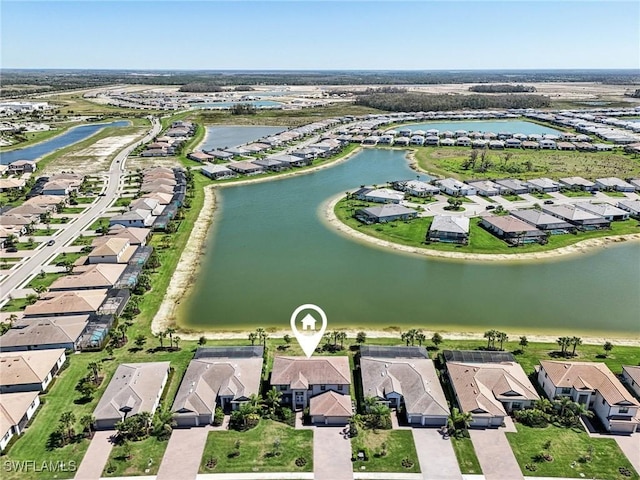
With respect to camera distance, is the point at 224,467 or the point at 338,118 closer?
the point at 224,467

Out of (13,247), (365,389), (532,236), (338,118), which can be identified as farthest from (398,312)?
(338,118)

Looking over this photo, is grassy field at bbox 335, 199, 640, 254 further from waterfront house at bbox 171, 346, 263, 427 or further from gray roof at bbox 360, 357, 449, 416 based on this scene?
waterfront house at bbox 171, 346, 263, 427

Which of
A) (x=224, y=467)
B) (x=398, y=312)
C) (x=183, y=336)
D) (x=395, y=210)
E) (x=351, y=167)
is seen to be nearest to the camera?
(x=224, y=467)

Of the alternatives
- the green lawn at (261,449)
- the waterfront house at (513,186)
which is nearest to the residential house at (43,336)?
the green lawn at (261,449)

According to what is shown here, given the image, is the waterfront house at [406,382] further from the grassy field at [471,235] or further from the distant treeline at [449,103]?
the distant treeline at [449,103]

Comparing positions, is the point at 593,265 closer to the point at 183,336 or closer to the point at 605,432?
the point at 605,432

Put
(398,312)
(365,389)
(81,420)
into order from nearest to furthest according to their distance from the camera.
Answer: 1. (81,420)
2. (365,389)
3. (398,312)

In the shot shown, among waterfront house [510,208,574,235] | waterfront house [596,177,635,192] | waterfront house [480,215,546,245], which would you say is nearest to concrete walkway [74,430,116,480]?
waterfront house [480,215,546,245]
